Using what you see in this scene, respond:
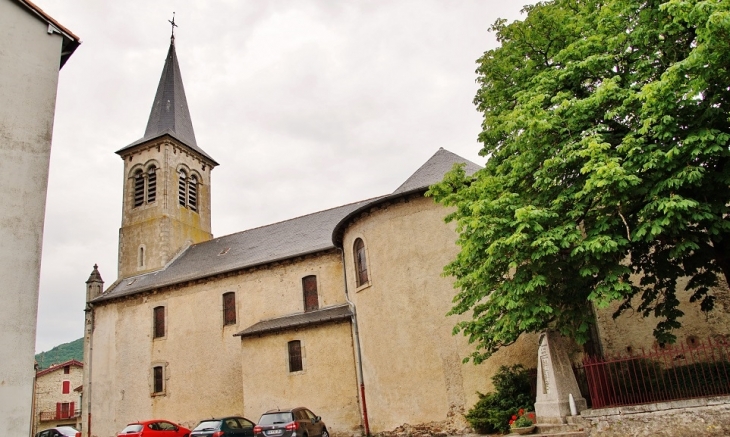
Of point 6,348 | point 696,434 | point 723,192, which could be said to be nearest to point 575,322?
point 696,434

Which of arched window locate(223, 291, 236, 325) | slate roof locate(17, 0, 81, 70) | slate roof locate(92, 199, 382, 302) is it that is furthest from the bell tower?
slate roof locate(17, 0, 81, 70)

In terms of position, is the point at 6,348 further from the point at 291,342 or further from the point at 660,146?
the point at 291,342

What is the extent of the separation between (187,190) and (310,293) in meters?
14.5

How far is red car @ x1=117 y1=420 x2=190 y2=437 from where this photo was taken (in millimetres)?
16406

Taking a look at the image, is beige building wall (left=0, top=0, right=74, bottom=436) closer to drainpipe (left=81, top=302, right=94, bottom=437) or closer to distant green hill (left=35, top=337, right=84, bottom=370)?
drainpipe (left=81, top=302, right=94, bottom=437)

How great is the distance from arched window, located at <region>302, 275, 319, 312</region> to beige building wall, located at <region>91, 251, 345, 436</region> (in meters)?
0.19

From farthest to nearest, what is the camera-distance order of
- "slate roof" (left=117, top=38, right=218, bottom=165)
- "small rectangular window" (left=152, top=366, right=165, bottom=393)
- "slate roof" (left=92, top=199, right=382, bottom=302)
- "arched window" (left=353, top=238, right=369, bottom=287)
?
"slate roof" (left=117, top=38, right=218, bottom=165) → "small rectangular window" (left=152, top=366, right=165, bottom=393) → "slate roof" (left=92, top=199, right=382, bottom=302) → "arched window" (left=353, top=238, right=369, bottom=287)

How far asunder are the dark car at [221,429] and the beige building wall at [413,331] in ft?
12.8

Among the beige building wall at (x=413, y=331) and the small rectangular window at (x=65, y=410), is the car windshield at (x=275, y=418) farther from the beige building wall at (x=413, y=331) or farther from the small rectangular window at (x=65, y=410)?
the small rectangular window at (x=65, y=410)

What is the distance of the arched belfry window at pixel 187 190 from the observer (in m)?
31.7

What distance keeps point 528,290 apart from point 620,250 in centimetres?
169

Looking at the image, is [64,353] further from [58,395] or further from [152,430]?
[152,430]

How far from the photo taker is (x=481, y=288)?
37.4ft

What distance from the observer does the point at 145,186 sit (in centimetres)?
3125
